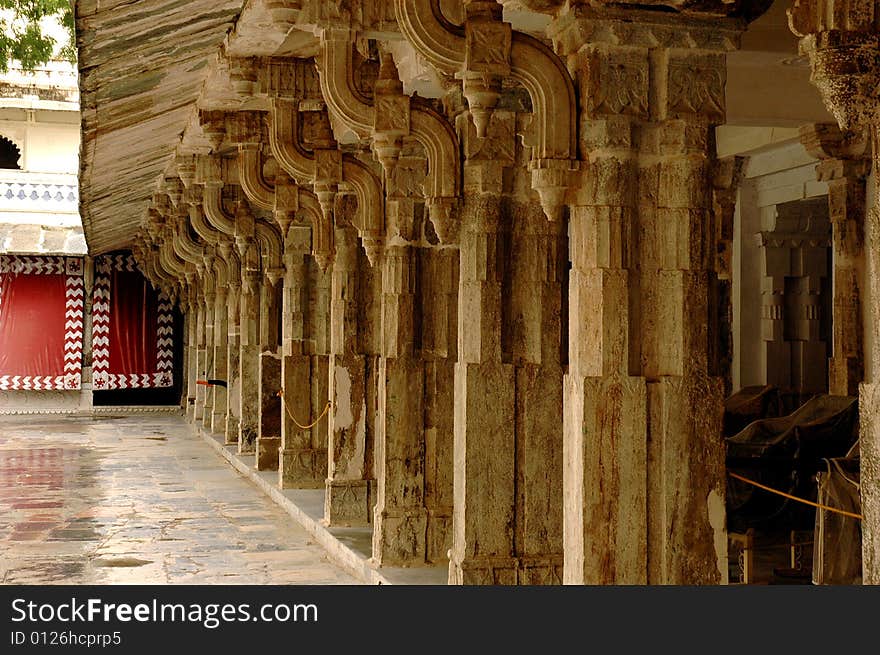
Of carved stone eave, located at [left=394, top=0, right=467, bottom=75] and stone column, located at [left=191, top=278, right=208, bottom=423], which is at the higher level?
carved stone eave, located at [left=394, top=0, right=467, bottom=75]

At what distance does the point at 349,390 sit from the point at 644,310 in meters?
5.06

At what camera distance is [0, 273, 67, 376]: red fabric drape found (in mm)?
24281

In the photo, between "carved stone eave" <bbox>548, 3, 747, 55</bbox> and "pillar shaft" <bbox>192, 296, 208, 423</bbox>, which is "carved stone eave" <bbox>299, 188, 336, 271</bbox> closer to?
"carved stone eave" <bbox>548, 3, 747, 55</bbox>

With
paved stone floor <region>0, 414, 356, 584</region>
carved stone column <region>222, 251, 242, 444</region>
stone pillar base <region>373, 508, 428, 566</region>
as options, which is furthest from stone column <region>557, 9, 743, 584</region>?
carved stone column <region>222, 251, 242, 444</region>

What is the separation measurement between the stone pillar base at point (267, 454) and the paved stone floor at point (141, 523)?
0.31 m

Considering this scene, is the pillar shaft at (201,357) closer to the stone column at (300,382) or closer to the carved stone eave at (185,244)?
the carved stone eave at (185,244)

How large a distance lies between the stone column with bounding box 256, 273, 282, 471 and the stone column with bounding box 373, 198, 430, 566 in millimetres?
5684

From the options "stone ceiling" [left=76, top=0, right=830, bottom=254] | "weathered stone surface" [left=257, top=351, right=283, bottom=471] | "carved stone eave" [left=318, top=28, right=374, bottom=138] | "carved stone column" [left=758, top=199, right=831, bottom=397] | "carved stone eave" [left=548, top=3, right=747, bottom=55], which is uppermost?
"stone ceiling" [left=76, top=0, right=830, bottom=254]

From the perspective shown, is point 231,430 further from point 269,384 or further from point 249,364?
point 269,384

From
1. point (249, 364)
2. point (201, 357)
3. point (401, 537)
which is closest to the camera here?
point (401, 537)

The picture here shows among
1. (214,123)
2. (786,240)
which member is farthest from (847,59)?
(786,240)

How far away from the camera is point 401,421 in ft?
25.9

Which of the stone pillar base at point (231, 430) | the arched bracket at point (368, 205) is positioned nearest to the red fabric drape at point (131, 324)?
the stone pillar base at point (231, 430)

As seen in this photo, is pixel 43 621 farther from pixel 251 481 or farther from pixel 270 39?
pixel 251 481
